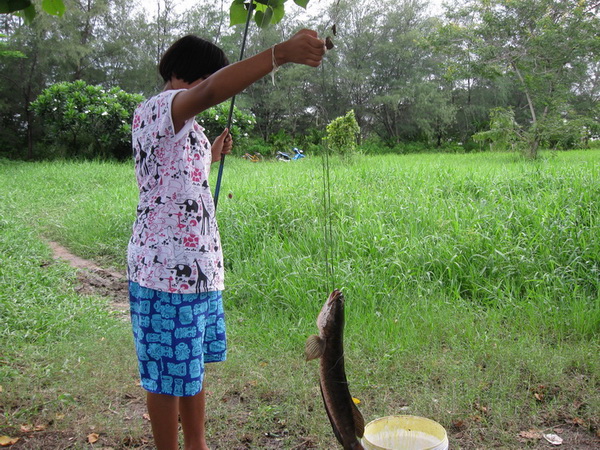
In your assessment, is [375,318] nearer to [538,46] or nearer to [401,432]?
[401,432]

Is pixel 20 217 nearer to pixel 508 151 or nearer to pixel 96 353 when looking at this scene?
pixel 96 353

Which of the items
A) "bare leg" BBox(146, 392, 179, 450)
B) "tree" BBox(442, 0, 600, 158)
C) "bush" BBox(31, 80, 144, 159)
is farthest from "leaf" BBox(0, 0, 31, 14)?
"bush" BBox(31, 80, 144, 159)

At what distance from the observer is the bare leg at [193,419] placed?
1873 millimetres

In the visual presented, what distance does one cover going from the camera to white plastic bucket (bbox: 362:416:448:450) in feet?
5.81

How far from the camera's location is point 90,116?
40.3 ft

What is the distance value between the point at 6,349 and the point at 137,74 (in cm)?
1497

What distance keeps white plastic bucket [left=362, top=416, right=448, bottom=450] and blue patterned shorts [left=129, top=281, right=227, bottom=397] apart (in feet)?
1.93

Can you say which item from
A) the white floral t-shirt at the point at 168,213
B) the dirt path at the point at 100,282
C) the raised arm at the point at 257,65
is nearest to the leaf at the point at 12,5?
the white floral t-shirt at the point at 168,213

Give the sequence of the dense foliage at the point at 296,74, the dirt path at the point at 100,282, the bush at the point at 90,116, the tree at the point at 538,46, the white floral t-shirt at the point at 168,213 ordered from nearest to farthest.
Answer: the white floral t-shirt at the point at 168,213 < the dirt path at the point at 100,282 < the tree at the point at 538,46 < the bush at the point at 90,116 < the dense foliage at the point at 296,74

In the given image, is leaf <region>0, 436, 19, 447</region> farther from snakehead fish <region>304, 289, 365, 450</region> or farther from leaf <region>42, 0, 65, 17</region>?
leaf <region>42, 0, 65, 17</region>

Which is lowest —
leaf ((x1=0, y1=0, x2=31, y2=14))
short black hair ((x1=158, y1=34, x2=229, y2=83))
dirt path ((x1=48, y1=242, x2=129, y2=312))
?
dirt path ((x1=48, y1=242, x2=129, y2=312))

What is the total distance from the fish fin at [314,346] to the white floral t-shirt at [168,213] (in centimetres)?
41

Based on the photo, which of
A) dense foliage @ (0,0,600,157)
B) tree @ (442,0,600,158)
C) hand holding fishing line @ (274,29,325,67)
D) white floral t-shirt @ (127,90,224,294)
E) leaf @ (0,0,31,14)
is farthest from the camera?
dense foliage @ (0,0,600,157)

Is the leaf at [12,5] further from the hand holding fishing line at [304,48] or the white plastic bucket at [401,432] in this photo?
the white plastic bucket at [401,432]
